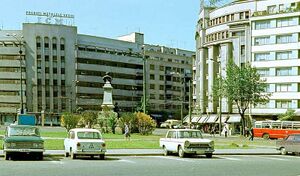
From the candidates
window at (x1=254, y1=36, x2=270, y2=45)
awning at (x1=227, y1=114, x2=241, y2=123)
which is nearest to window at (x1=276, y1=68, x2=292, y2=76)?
window at (x1=254, y1=36, x2=270, y2=45)

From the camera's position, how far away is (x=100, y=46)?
420ft

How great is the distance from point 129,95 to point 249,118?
56203mm

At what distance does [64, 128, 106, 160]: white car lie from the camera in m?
26.0

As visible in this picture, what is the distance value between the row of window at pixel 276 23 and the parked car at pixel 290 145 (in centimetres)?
4880

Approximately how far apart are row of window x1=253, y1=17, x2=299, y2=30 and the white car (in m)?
58.9

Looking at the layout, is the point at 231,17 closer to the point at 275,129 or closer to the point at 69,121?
the point at 275,129

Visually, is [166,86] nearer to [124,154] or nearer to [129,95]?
[129,95]

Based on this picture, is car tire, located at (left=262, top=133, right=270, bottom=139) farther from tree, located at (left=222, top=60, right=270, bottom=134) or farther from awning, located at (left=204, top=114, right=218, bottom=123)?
awning, located at (left=204, top=114, right=218, bottom=123)

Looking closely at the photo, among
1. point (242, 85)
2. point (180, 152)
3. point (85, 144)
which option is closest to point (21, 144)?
point (85, 144)

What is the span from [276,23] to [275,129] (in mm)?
24241

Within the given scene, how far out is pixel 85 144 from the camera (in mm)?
26078

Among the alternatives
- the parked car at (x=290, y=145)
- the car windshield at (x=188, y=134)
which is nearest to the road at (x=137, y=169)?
the car windshield at (x=188, y=134)

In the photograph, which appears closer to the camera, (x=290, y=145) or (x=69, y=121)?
(x=290, y=145)

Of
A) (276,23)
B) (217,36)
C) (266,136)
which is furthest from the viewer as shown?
(217,36)
